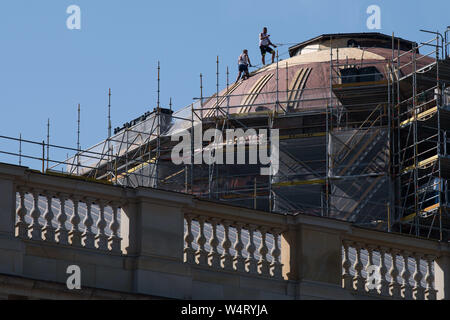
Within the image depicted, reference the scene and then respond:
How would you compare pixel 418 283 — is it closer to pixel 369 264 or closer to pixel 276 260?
pixel 369 264

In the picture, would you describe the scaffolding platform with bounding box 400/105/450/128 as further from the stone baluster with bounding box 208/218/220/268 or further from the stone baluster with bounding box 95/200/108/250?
the stone baluster with bounding box 95/200/108/250

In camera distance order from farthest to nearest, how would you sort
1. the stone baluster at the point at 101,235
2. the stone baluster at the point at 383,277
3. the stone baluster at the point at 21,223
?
the stone baluster at the point at 383,277, the stone baluster at the point at 101,235, the stone baluster at the point at 21,223

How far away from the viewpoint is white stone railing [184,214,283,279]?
31359mm

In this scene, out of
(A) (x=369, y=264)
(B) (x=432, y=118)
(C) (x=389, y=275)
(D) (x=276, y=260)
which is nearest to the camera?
(D) (x=276, y=260)

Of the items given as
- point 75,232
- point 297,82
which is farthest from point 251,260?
point 297,82

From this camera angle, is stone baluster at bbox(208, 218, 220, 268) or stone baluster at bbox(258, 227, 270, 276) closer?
stone baluster at bbox(208, 218, 220, 268)

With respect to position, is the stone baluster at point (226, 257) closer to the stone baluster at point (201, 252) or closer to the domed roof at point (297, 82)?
the stone baluster at point (201, 252)

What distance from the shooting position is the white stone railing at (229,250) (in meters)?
31.4

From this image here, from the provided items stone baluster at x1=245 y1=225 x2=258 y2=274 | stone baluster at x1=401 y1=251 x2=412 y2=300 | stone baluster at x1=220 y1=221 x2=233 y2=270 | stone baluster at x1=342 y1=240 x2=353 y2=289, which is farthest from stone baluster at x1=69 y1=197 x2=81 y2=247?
stone baluster at x1=401 y1=251 x2=412 y2=300

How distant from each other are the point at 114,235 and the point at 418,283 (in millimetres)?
7128

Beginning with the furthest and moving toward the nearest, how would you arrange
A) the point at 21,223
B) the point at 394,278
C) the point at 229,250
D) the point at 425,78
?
the point at 425,78 < the point at 394,278 < the point at 229,250 < the point at 21,223

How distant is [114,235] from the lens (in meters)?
30.5

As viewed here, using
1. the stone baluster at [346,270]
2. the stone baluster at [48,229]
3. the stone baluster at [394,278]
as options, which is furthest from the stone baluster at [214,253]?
the stone baluster at [394,278]
